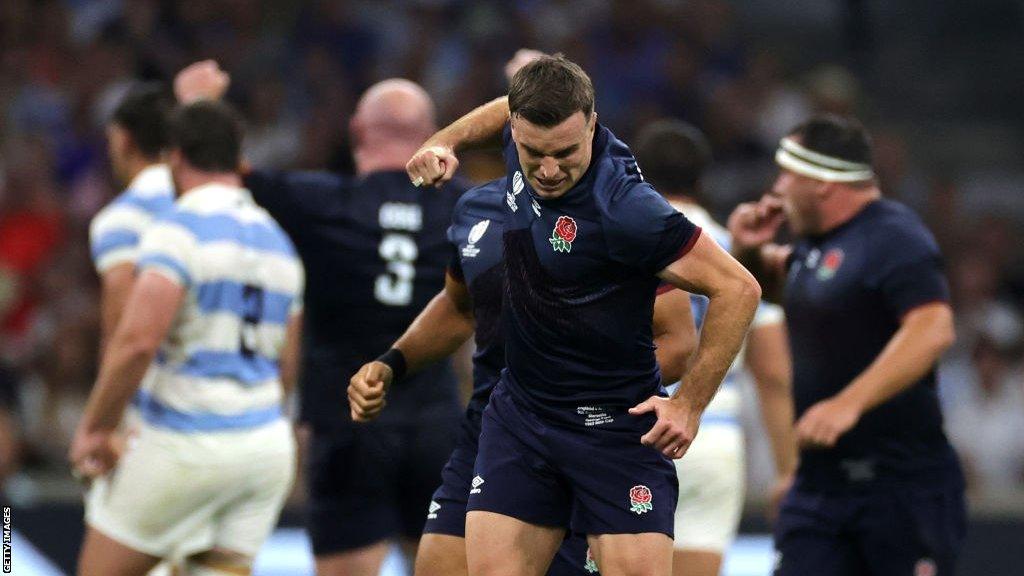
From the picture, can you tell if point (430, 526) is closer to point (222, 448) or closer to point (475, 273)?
point (475, 273)

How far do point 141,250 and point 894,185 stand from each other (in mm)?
7580

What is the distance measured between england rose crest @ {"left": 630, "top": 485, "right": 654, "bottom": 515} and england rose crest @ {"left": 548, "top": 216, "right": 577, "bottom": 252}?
743 mm

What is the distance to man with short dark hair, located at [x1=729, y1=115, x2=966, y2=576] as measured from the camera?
6488 mm

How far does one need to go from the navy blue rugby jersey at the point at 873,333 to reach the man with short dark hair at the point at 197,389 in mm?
2221

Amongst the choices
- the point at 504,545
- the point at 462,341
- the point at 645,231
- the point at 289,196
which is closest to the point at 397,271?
the point at 289,196

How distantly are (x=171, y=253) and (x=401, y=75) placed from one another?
669 cm

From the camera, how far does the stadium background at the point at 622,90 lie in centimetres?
1187

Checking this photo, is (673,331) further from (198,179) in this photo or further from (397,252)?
(198,179)

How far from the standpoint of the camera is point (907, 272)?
650 centimetres

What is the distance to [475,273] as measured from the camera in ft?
18.6

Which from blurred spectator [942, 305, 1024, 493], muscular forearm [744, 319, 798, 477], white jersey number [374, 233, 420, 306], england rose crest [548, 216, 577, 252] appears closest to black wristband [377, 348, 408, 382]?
england rose crest [548, 216, 577, 252]

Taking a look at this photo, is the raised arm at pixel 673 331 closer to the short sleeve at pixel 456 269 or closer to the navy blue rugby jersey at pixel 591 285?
the navy blue rugby jersey at pixel 591 285

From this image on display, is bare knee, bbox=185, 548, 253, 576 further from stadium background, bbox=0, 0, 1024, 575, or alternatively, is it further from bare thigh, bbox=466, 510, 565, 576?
stadium background, bbox=0, 0, 1024, 575

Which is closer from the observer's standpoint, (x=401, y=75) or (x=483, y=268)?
(x=483, y=268)
